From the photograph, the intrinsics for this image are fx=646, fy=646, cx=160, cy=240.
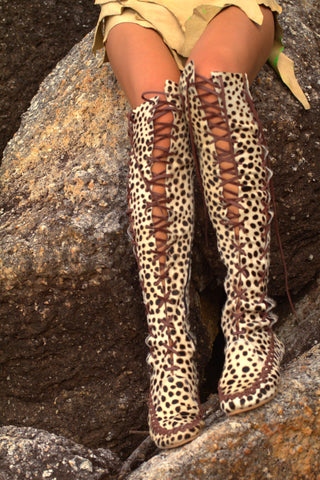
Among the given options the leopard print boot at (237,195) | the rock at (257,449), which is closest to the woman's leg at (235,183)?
the leopard print boot at (237,195)

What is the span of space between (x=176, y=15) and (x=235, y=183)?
622 millimetres

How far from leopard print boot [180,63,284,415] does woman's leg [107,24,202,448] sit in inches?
3.4

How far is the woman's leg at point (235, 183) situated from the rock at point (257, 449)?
0.34ft

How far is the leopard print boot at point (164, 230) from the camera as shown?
1707 mm

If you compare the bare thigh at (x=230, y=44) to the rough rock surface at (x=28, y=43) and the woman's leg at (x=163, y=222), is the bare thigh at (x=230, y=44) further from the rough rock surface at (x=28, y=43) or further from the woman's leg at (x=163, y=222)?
the rough rock surface at (x=28, y=43)

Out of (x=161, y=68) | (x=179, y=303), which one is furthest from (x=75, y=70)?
(x=179, y=303)

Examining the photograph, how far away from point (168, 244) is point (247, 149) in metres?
0.33

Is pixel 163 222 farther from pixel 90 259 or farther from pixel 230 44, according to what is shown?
pixel 230 44

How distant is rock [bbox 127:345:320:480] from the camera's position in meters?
1.56

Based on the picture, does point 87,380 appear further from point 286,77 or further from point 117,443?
point 286,77

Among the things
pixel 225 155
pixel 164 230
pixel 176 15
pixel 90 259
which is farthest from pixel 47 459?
pixel 176 15

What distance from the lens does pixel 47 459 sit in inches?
71.1

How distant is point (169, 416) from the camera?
1.63 meters

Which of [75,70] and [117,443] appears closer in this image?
[117,443]
